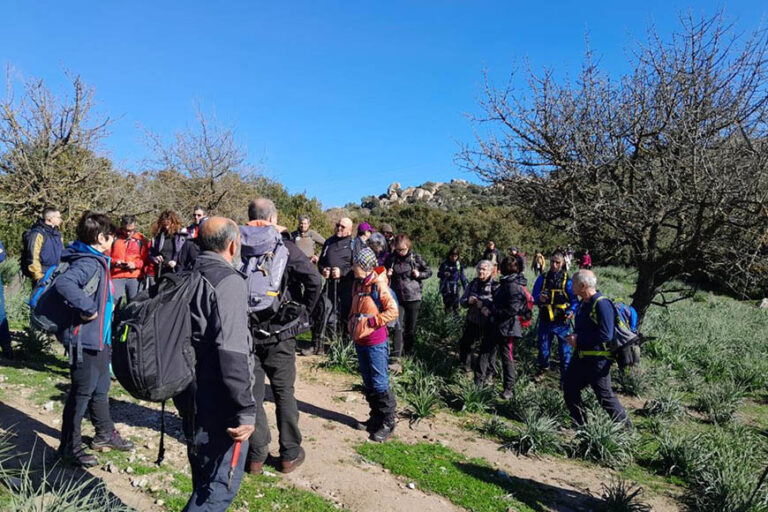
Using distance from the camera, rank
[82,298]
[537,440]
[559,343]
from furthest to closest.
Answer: [559,343] → [537,440] → [82,298]

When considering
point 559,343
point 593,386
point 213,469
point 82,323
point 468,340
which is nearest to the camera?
point 213,469

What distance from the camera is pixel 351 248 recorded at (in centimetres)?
710

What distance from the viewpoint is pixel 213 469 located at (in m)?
2.44

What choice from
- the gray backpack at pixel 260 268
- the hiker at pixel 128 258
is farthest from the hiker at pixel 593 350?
the hiker at pixel 128 258

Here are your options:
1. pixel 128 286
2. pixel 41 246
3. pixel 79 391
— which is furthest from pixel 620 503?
pixel 41 246

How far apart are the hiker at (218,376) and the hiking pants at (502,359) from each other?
4.41m

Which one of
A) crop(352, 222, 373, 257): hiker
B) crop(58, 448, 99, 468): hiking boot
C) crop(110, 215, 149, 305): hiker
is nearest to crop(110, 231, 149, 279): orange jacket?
crop(110, 215, 149, 305): hiker

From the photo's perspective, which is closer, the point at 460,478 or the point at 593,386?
the point at 460,478

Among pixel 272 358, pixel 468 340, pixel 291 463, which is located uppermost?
pixel 272 358

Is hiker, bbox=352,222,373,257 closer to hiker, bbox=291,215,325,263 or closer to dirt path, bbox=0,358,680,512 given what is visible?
hiker, bbox=291,215,325,263

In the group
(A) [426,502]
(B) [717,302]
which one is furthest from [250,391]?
(B) [717,302]

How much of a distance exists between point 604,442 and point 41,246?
744 cm

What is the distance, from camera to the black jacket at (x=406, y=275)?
714cm

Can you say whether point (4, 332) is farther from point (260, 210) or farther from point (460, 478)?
point (460, 478)
